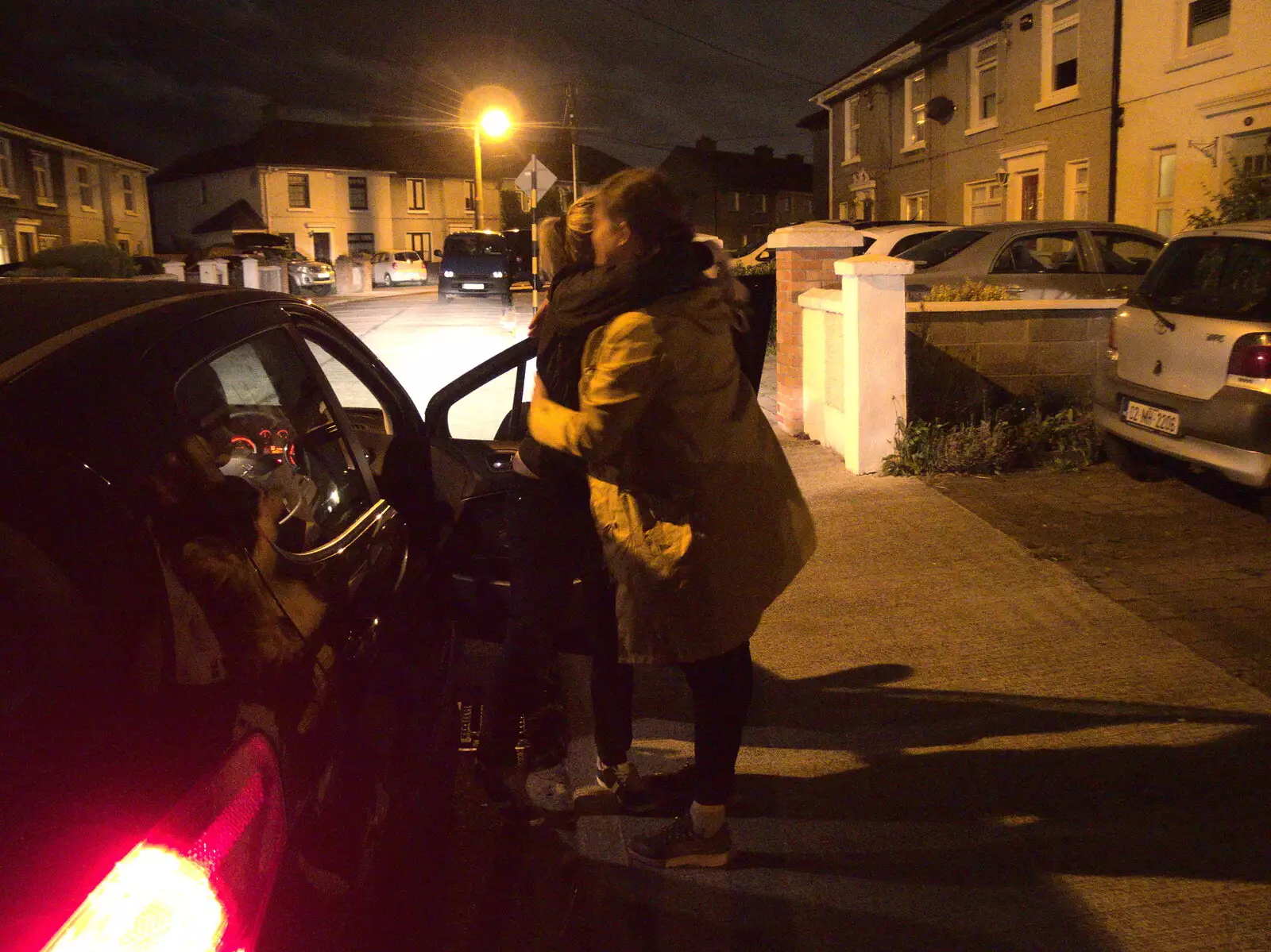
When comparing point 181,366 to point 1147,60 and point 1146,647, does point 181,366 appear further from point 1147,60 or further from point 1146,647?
point 1147,60

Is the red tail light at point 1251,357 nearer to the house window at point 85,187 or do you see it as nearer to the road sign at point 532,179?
the road sign at point 532,179

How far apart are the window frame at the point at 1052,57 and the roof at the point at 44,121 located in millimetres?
31891

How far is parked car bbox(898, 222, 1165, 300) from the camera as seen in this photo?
10.7m

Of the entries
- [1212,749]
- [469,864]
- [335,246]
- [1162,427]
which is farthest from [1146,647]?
[335,246]

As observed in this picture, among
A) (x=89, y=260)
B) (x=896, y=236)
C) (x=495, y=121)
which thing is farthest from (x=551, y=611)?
(x=89, y=260)

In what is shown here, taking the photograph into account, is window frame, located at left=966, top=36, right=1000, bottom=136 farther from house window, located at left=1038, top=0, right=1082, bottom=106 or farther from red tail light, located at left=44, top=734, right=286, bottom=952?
red tail light, located at left=44, top=734, right=286, bottom=952

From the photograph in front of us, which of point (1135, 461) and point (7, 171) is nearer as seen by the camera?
point (1135, 461)

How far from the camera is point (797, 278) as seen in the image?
9.12 m

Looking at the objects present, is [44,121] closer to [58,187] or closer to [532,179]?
[58,187]

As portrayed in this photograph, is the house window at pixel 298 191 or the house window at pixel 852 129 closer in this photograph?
the house window at pixel 852 129

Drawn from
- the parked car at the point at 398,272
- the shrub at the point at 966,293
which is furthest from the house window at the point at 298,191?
the shrub at the point at 966,293

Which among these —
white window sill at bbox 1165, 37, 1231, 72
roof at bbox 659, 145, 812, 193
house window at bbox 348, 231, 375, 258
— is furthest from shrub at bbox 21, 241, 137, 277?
roof at bbox 659, 145, 812, 193

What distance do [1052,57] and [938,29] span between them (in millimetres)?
4331

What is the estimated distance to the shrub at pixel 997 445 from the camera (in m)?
7.85
